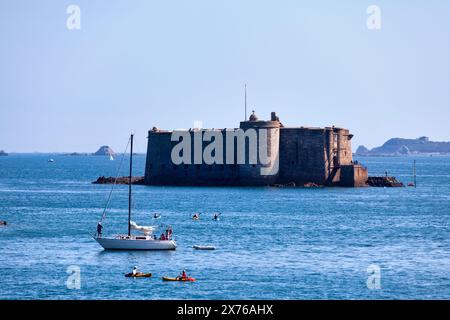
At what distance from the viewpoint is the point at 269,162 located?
353ft

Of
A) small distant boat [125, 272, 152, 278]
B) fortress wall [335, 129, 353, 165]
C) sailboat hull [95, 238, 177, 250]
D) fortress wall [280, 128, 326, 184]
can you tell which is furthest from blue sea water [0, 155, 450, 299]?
fortress wall [335, 129, 353, 165]

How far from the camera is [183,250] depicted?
171 feet

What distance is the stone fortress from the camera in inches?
4254

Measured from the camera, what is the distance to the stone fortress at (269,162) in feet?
355

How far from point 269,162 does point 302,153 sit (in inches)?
166

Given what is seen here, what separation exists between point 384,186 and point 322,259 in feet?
244

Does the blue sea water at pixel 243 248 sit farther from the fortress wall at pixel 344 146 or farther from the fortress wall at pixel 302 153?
the fortress wall at pixel 344 146

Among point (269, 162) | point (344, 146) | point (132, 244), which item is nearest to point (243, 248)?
point (132, 244)

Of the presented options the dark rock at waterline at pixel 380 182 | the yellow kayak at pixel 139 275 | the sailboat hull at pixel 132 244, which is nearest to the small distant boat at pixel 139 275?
the yellow kayak at pixel 139 275

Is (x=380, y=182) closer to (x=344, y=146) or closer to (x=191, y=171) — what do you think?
(x=344, y=146)

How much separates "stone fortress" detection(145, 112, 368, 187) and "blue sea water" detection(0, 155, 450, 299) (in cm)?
995

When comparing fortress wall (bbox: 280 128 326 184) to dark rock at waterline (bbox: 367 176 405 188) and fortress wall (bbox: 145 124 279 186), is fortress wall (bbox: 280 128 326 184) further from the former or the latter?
dark rock at waterline (bbox: 367 176 405 188)

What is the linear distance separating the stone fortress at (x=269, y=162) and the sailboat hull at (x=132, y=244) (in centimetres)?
5532

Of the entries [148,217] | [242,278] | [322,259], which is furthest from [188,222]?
[242,278]
